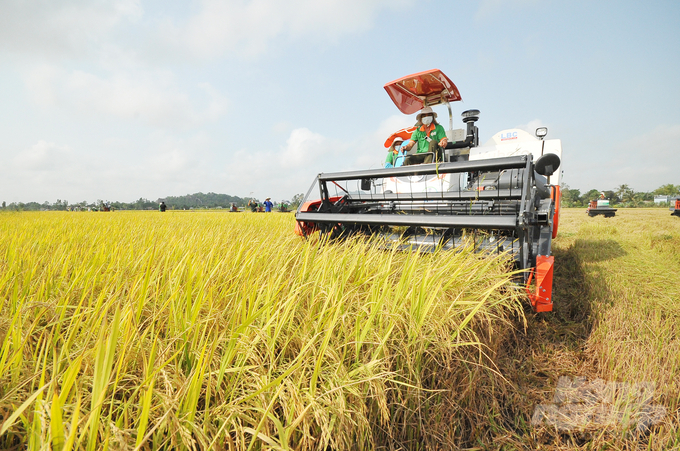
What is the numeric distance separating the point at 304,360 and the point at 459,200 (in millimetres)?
2710

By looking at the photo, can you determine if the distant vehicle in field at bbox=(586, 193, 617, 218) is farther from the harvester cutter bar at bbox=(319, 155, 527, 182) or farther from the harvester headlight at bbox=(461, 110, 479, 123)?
the harvester cutter bar at bbox=(319, 155, 527, 182)

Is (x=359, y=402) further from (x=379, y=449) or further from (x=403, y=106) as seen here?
(x=403, y=106)

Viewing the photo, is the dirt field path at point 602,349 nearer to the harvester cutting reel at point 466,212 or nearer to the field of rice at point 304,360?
the field of rice at point 304,360

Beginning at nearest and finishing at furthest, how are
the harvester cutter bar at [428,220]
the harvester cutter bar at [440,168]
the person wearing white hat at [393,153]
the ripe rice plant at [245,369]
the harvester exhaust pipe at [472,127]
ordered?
the ripe rice plant at [245,369], the harvester cutter bar at [428,220], the harvester cutter bar at [440,168], the person wearing white hat at [393,153], the harvester exhaust pipe at [472,127]

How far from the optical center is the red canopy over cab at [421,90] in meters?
5.12

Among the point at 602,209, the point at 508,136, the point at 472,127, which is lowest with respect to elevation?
the point at 602,209

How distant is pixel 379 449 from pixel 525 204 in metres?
2.03

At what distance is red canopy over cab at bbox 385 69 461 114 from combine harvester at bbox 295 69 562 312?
0.06 feet

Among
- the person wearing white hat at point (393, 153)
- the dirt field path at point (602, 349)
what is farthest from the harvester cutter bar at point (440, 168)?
the person wearing white hat at point (393, 153)

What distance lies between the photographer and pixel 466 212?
350 centimetres

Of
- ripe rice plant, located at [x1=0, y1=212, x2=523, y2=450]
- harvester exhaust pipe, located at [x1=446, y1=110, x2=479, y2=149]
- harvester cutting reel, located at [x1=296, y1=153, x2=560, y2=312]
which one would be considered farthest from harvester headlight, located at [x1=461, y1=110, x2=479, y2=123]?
ripe rice plant, located at [x1=0, y1=212, x2=523, y2=450]

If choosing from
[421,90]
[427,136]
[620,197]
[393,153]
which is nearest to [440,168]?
[427,136]

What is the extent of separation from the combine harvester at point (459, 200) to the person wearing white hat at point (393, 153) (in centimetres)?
15

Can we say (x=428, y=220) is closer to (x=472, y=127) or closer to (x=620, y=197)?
(x=472, y=127)
